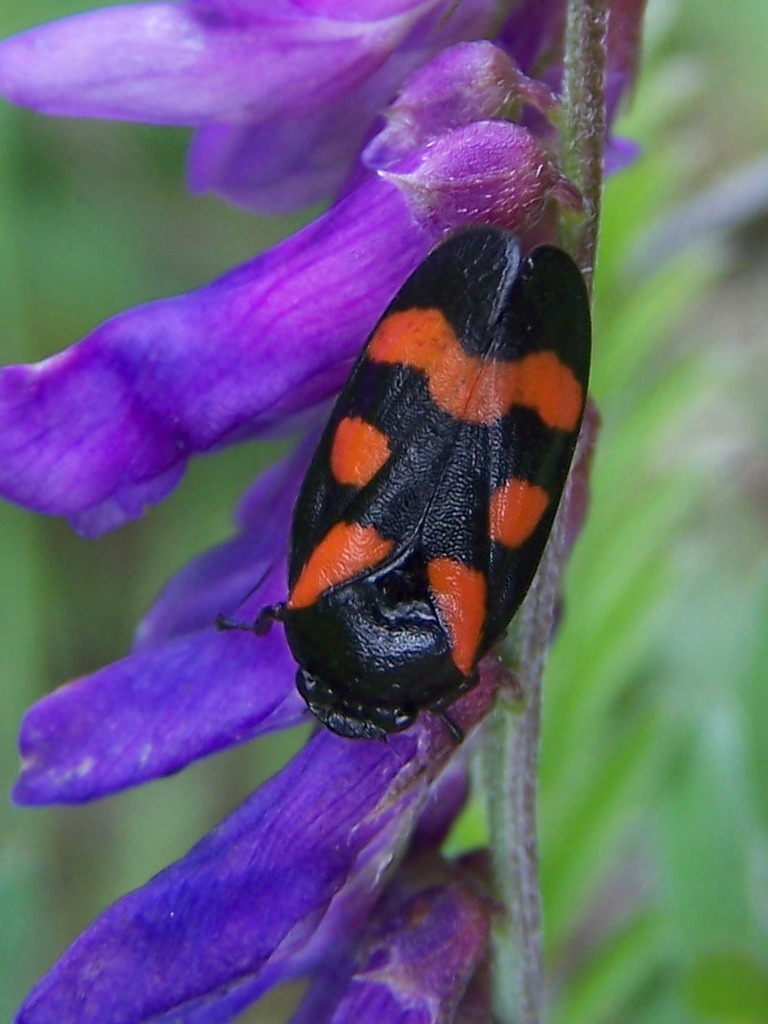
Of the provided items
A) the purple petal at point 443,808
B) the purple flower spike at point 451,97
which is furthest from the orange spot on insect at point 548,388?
the purple petal at point 443,808

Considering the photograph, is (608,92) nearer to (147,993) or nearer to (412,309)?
(412,309)

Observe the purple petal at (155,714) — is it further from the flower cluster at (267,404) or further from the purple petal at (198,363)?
the purple petal at (198,363)

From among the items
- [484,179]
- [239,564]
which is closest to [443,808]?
[239,564]

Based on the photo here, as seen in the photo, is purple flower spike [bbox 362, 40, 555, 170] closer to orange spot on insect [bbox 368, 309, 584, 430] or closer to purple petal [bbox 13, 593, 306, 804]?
orange spot on insect [bbox 368, 309, 584, 430]

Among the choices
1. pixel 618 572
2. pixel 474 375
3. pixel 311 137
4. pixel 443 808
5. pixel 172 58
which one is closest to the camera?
pixel 474 375

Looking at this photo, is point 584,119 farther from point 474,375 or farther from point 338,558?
point 338,558

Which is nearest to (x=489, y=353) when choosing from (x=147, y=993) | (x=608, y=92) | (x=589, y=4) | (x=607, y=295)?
(x=589, y=4)
